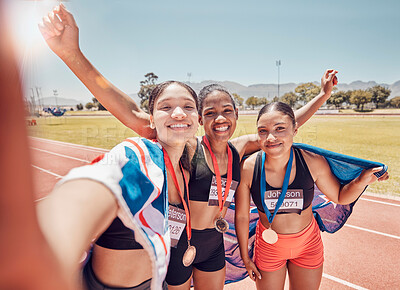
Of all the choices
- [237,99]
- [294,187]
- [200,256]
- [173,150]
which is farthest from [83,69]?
[237,99]

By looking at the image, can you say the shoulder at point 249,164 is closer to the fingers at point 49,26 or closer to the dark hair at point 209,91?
the dark hair at point 209,91

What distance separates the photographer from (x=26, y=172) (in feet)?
1.47

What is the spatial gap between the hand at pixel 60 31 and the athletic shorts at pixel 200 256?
1.58m

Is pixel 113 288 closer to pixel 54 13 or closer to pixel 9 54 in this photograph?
pixel 9 54

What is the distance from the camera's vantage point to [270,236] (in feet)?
7.21

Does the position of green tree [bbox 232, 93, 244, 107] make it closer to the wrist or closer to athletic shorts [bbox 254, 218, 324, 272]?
athletic shorts [bbox 254, 218, 324, 272]

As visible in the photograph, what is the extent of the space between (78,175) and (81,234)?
0.18 metres

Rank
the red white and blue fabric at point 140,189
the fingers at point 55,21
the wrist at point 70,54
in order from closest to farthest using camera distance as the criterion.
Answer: the red white and blue fabric at point 140,189, the fingers at point 55,21, the wrist at point 70,54

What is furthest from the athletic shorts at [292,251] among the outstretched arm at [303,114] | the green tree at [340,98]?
the green tree at [340,98]

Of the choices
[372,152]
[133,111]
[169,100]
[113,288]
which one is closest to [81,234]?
[113,288]

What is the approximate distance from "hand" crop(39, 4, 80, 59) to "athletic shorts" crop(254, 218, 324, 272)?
223 cm

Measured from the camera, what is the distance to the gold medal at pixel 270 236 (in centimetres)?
218

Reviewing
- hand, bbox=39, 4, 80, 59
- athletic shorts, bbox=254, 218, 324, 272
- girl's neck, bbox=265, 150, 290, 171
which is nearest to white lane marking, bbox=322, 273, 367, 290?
athletic shorts, bbox=254, 218, 324, 272

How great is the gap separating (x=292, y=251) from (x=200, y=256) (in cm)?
88
